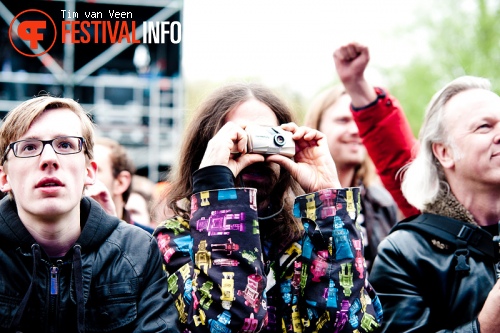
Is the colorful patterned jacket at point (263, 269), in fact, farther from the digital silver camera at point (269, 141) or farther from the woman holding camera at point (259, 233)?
the digital silver camera at point (269, 141)

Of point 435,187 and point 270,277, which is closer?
point 270,277

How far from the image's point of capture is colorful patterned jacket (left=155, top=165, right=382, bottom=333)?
2.19 meters

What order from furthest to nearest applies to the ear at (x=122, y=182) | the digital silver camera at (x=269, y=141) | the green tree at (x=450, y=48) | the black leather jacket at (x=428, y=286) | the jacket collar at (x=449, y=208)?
the green tree at (x=450, y=48) < the ear at (x=122, y=182) < the jacket collar at (x=449, y=208) < the black leather jacket at (x=428, y=286) < the digital silver camera at (x=269, y=141)

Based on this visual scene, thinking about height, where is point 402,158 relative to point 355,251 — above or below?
above

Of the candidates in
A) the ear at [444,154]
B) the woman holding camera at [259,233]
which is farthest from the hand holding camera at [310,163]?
the ear at [444,154]

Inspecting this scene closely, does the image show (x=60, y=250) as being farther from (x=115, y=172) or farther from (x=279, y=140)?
(x=115, y=172)

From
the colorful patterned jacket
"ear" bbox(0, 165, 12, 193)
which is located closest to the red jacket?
the colorful patterned jacket

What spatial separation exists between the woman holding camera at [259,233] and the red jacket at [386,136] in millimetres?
764

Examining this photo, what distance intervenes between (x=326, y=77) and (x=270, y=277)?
24251 millimetres

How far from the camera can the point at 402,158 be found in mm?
3379

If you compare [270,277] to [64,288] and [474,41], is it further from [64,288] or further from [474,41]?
[474,41]

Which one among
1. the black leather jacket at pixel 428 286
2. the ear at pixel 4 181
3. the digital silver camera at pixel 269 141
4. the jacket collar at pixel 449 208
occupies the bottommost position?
the black leather jacket at pixel 428 286

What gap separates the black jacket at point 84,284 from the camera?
210 centimetres

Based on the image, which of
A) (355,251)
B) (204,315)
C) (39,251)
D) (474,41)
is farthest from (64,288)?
(474,41)
